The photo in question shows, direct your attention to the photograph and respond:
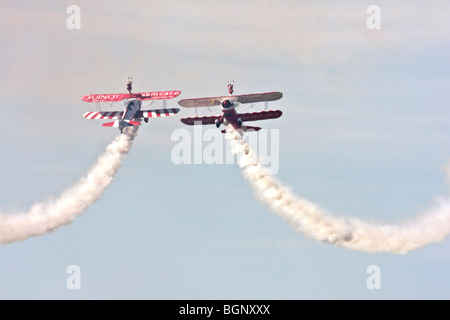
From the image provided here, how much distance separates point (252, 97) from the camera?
151000mm

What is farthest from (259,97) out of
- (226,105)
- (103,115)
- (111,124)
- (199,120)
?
(103,115)

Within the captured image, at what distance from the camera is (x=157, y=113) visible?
149 m

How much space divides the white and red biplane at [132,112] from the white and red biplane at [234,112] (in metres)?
2.32

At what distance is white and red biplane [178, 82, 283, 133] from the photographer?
148 metres

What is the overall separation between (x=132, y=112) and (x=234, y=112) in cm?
815

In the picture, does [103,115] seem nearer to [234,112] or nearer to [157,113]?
[157,113]

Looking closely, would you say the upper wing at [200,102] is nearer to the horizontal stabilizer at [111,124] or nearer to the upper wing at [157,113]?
the upper wing at [157,113]

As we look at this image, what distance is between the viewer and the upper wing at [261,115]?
14850cm

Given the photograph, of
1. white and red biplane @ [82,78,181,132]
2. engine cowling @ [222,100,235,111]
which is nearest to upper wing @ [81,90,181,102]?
white and red biplane @ [82,78,181,132]

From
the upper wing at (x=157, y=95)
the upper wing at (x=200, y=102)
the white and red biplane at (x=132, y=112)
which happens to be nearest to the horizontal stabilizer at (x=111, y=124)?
the white and red biplane at (x=132, y=112)

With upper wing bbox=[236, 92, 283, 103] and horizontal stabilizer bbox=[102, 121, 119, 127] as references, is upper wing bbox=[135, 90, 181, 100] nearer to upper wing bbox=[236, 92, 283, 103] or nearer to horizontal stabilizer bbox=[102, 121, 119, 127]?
horizontal stabilizer bbox=[102, 121, 119, 127]
